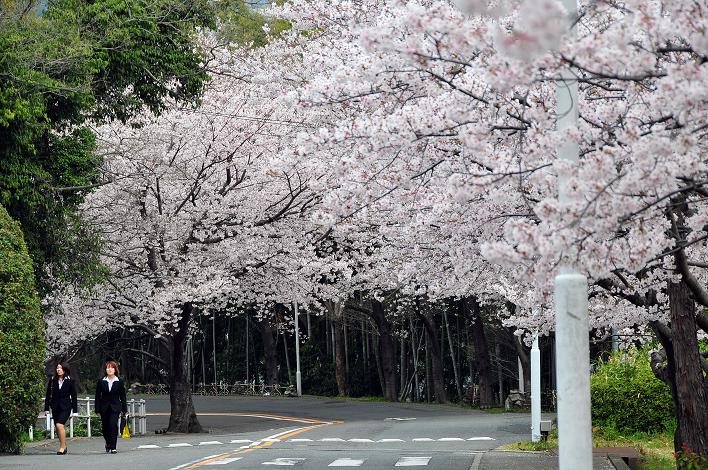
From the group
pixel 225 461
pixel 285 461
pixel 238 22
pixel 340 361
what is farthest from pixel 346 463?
pixel 340 361

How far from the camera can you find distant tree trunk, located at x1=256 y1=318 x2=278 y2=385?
59.3m

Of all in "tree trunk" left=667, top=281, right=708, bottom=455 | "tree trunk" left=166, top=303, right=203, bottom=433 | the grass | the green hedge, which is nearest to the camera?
"tree trunk" left=667, top=281, right=708, bottom=455

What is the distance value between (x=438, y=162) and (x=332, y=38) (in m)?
8.69

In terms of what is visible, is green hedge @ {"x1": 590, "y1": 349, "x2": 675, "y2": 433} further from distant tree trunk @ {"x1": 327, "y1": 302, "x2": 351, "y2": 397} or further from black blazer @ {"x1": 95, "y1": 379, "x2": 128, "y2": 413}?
distant tree trunk @ {"x1": 327, "y1": 302, "x2": 351, "y2": 397}

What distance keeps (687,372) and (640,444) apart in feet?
23.3

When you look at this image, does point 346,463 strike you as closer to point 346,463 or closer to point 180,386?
point 346,463

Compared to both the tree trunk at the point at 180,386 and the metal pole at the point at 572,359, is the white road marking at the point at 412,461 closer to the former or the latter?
the metal pole at the point at 572,359

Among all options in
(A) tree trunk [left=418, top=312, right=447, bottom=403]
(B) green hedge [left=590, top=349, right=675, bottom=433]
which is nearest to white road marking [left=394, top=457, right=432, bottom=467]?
(B) green hedge [left=590, top=349, right=675, bottom=433]

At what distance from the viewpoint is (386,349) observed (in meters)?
50.4

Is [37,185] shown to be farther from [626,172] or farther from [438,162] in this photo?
[626,172]

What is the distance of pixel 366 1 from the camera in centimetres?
1856

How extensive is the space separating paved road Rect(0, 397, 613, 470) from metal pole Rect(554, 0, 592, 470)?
8743 mm

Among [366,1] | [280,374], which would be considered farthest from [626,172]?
[280,374]

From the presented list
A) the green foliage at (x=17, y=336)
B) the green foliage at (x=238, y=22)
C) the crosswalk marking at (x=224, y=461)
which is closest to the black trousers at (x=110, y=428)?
the green foliage at (x=17, y=336)
